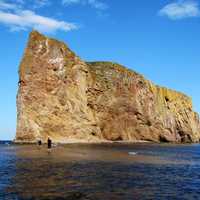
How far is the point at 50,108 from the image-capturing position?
9831 centimetres

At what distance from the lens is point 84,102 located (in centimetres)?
10950

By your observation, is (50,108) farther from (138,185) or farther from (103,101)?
(138,185)

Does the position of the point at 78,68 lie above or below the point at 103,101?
above

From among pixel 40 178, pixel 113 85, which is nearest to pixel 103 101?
pixel 113 85

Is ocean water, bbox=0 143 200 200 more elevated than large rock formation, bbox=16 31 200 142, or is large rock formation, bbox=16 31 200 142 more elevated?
large rock formation, bbox=16 31 200 142

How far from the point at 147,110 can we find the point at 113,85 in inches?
597

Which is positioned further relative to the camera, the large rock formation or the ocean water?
the large rock formation

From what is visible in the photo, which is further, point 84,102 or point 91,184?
point 84,102

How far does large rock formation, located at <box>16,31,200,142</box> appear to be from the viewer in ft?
319

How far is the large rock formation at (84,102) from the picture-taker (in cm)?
9712

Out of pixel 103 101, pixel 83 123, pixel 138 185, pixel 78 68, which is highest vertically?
pixel 78 68

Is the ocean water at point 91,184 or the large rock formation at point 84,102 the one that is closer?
the ocean water at point 91,184

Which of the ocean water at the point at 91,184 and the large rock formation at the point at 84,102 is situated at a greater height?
the large rock formation at the point at 84,102

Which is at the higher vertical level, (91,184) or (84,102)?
(84,102)
